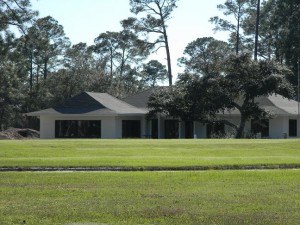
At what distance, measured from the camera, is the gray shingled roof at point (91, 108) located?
192 feet

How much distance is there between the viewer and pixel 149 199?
13.4 meters

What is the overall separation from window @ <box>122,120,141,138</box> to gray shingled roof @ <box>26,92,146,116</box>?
1.13 meters

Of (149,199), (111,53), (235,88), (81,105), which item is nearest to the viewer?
(149,199)

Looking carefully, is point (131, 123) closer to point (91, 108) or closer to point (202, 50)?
point (91, 108)

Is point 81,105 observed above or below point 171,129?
above

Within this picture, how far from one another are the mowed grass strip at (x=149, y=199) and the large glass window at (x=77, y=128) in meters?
39.7

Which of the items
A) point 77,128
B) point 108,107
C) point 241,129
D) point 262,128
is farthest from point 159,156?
point 77,128

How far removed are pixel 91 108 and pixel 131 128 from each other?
426 centimetres

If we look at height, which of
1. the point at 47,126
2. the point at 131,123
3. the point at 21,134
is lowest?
the point at 21,134

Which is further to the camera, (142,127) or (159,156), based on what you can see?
(142,127)

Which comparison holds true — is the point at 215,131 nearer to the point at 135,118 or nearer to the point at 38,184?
the point at 135,118

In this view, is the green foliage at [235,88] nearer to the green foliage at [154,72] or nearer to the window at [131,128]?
the window at [131,128]

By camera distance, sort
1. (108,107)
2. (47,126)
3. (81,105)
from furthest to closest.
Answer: (81,105) < (47,126) < (108,107)

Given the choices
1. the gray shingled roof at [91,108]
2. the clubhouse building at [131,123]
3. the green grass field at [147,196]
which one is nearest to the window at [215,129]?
the clubhouse building at [131,123]
